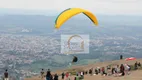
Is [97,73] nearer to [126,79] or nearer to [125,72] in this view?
[125,72]

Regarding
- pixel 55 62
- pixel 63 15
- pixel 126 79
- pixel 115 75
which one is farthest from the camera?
pixel 55 62

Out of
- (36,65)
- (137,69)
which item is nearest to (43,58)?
(36,65)

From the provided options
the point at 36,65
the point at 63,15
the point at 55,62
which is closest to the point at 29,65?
the point at 36,65

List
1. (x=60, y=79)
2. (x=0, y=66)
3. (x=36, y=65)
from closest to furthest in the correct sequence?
(x=60, y=79)
(x=0, y=66)
(x=36, y=65)

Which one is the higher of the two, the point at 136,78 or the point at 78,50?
the point at 78,50

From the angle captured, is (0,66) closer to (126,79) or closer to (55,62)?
(55,62)

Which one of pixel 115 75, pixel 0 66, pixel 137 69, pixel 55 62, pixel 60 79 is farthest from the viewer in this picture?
pixel 55 62

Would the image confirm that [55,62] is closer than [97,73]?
No

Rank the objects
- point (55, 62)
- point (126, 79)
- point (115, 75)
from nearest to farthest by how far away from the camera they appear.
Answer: point (126, 79) → point (115, 75) → point (55, 62)

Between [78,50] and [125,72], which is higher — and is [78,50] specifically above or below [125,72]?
above
